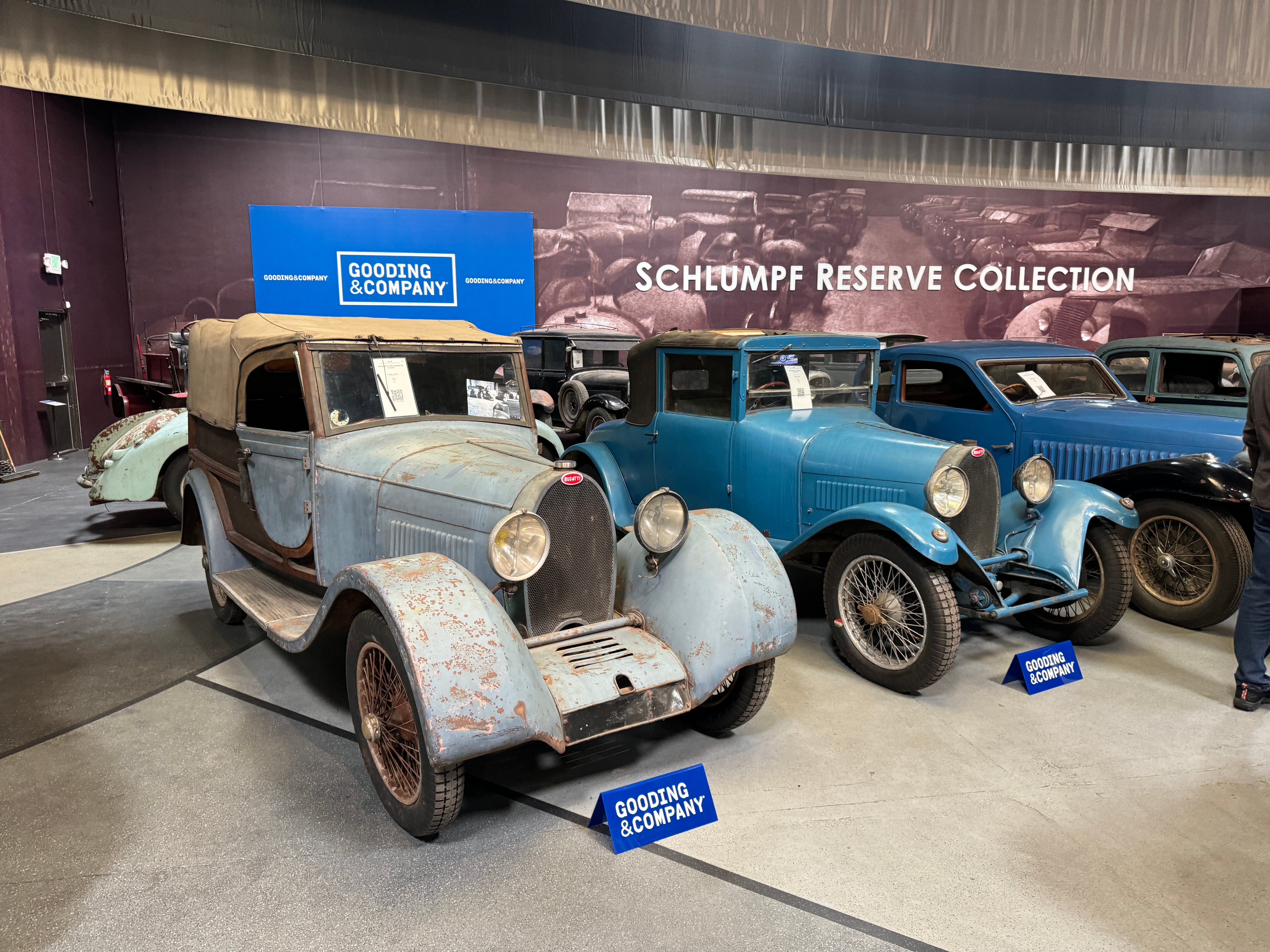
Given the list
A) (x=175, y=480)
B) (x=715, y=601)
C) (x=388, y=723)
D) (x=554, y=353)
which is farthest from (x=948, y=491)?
(x=554, y=353)

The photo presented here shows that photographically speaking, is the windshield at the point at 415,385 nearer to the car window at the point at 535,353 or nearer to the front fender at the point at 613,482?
the front fender at the point at 613,482

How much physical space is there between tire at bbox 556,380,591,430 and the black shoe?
21.7 ft

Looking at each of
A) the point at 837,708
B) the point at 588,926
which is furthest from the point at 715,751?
the point at 588,926

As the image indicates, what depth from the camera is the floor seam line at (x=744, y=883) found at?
2062mm

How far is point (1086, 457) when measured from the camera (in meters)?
4.98

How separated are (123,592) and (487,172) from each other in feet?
26.8

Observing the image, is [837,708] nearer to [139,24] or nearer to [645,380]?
[645,380]

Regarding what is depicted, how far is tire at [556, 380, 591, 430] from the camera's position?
912cm

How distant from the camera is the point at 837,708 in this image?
11.3ft

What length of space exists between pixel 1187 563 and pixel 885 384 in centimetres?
230

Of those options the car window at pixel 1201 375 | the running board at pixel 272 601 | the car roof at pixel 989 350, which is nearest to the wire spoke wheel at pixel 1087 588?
the car roof at pixel 989 350

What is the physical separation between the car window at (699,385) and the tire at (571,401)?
4.11 m

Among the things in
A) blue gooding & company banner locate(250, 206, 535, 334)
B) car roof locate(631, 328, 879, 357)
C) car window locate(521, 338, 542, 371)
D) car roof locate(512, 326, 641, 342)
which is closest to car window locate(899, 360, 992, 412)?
car roof locate(631, 328, 879, 357)

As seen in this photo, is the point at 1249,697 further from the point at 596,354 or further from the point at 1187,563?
the point at 596,354
